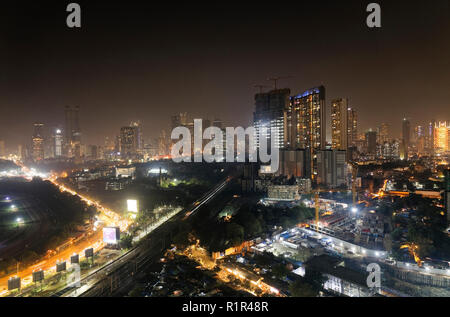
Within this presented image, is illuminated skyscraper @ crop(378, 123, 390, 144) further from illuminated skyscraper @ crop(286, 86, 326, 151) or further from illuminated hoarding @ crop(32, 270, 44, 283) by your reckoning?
illuminated hoarding @ crop(32, 270, 44, 283)

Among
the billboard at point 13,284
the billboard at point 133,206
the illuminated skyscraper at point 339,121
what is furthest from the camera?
the illuminated skyscraper at point 339,121

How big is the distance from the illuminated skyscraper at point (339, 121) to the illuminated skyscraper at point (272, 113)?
230 inches

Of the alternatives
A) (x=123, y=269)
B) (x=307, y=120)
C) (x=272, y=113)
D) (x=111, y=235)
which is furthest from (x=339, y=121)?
(x=123, y=269)

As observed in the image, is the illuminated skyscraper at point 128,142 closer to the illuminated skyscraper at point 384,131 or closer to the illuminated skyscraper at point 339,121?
the illuminated skyscraper at point 339,121

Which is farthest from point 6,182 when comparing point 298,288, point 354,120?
point 354,120

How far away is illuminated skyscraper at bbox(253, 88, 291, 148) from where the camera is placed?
833 inches

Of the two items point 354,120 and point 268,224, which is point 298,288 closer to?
point 268,224

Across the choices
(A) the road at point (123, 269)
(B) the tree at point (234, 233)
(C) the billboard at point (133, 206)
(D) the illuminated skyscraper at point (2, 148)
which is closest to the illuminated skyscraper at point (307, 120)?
(B) the tree at point (234, 233)

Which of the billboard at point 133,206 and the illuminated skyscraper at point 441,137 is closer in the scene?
the billboard at point 133,206

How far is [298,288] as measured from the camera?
4812mm

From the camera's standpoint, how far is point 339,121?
24781mm

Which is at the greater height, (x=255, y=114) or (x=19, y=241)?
(x=255, y=114)

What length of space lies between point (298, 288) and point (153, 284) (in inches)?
102

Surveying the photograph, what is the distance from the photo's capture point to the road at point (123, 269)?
5.19m
